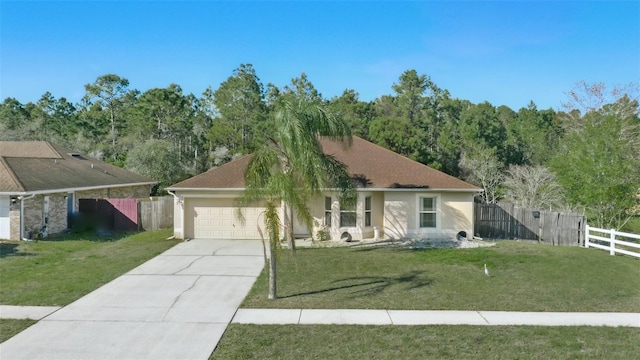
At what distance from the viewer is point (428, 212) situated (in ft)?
63.1

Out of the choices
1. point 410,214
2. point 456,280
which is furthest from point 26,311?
point 410,214

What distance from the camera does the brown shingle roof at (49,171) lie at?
743 inches

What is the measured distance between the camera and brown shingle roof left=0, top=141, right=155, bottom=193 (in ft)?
61.9

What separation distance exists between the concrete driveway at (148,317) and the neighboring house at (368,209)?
5.51 meters

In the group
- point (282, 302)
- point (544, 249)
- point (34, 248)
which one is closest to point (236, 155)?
point (34, 248)

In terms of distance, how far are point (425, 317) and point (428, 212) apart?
10818 millimetres

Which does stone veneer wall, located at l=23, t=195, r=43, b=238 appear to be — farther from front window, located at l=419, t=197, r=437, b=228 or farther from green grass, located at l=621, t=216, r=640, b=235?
green grass, located at l=621, t=216, r=640, b=235

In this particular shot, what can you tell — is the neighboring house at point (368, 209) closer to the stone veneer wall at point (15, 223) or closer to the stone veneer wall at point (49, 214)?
the stone veneer wall at point (49, 214)

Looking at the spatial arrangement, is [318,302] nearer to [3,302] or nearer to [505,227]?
[3,302]

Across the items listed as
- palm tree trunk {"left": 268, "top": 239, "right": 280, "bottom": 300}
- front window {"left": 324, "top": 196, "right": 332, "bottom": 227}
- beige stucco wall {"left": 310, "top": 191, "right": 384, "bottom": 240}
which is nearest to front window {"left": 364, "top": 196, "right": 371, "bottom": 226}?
beige stucco wall {"left": 310, "top": 191, "right": 384, "bottom": 240}

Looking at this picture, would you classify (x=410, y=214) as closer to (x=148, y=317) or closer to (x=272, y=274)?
(x=272, y=274)

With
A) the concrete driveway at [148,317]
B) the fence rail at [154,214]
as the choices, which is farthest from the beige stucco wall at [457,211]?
the fence rail at [154,214]

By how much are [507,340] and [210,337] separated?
16.9ft

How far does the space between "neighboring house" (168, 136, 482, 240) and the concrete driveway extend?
551 cm
